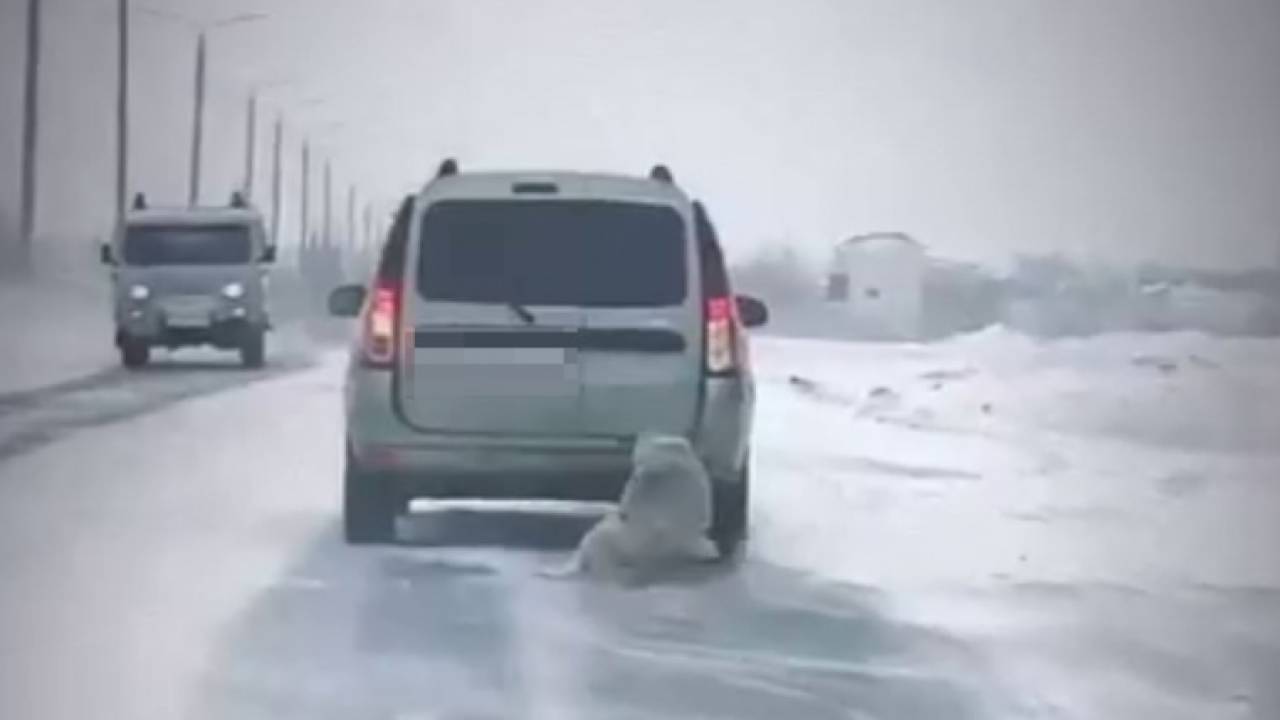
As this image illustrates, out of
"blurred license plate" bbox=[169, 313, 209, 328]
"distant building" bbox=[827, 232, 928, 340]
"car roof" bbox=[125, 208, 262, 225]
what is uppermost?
"car roof" bbox=[125, 208, 262, 225]

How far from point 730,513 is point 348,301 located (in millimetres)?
619

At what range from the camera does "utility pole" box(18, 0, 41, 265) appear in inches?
129

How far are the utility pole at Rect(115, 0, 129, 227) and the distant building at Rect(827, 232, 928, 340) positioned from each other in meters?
1.04

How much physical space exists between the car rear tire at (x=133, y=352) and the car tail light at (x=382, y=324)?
1.18 feet

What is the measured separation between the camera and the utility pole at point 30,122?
3268mm

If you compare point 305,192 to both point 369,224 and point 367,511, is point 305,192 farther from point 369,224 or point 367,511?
point 367,511

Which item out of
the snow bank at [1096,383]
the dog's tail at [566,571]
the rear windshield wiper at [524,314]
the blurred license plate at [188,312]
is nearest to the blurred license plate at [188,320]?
the blurred license plate at [188,312]

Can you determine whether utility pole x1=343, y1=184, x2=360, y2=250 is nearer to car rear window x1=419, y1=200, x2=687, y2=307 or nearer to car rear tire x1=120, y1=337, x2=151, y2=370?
car rear window x1=419, y1=200, x2=687, y2=307

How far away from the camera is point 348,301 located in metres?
3.18

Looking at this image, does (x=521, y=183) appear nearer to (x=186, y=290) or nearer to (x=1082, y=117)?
(x=186, y=290)

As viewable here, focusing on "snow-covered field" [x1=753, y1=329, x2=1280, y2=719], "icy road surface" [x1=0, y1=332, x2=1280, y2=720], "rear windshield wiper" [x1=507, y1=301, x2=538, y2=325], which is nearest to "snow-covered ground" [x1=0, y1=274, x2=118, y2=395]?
"icy road surface" [x1=0, y1=332, x2=1280, y2=720]

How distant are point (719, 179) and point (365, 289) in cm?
54

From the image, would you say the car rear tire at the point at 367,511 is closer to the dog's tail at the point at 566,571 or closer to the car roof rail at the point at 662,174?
the dog's tail at the point at 566,571

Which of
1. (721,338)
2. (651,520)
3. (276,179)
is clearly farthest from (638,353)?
(276,179)
